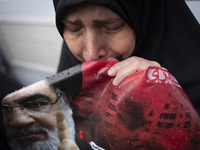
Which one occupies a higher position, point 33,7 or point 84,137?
point 33,7

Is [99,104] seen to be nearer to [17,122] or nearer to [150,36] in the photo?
[17,122]

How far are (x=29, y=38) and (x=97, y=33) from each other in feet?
5.08

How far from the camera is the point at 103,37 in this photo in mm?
823

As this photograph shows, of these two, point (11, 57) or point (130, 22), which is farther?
point (11, 57)

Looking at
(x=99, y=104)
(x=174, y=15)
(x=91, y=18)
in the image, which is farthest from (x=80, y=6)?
(x=174, y=15)

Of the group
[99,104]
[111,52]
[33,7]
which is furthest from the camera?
[33,7]

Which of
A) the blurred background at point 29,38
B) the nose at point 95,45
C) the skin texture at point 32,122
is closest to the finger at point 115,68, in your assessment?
the nose at point 95,45

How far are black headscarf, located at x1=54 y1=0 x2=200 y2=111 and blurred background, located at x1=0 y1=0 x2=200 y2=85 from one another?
39.3 inches

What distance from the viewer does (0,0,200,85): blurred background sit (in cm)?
185

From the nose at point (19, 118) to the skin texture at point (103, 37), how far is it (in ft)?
1.14

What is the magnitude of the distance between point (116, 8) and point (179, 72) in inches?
18.0

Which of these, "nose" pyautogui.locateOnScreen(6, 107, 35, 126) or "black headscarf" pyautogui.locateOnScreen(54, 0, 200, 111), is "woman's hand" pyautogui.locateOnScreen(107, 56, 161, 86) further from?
"nose" pyautogui.locateOnScreen(6, 107, 35, 126)

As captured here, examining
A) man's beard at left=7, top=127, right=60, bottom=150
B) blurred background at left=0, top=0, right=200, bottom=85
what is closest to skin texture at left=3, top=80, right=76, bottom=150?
man's beard at left=7, top=127, right=60, bottom=150

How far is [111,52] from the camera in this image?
87cm
